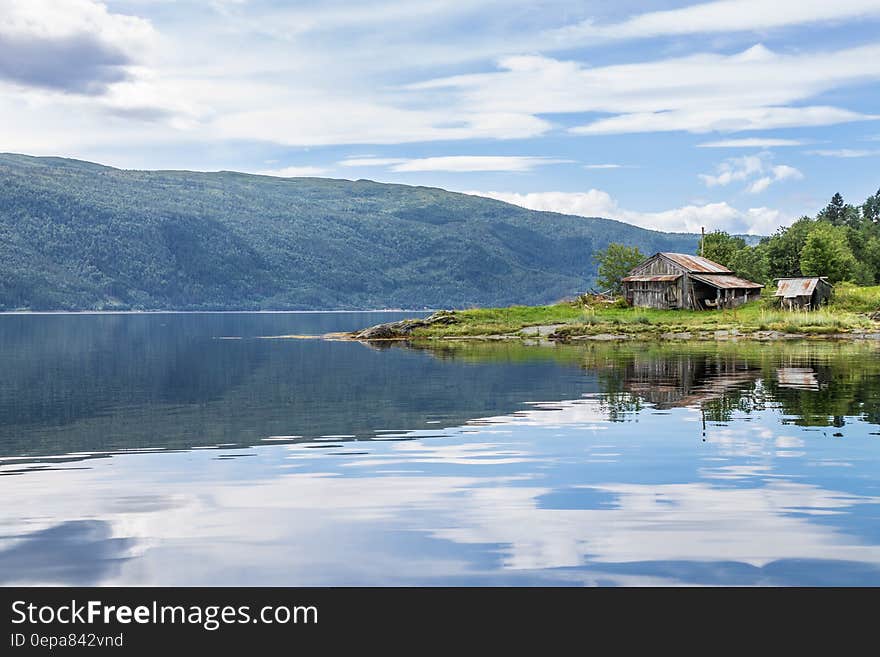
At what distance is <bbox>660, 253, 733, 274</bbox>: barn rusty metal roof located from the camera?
111 meters

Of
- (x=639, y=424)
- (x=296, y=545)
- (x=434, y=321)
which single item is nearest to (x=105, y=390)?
(x=639, y=424)

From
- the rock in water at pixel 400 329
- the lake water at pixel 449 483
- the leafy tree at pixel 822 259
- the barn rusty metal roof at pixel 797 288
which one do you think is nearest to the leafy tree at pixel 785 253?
the leafy tree at pixel 822 259

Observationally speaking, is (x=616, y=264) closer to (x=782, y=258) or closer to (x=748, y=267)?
(x=748, y=267)

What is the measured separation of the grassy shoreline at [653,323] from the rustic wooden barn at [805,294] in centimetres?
117

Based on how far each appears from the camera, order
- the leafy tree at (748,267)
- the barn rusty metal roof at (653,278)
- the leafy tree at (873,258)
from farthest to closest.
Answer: the leafy tree at (873,258)
the leafy tree at (748,267)
the barn rusty metal roof at (653,278)

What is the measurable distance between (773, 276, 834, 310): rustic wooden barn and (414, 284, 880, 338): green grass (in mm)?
1194

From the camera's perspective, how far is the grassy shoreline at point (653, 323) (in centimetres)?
8994

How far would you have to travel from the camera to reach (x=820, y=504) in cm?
1802

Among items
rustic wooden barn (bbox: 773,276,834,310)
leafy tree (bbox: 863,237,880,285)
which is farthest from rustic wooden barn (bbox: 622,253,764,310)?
leafy tree (bbox: 863,237,880,285)

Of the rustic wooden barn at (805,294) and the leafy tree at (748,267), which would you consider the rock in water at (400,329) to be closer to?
the rustic wooden barn at (805,294)

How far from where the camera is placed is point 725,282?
111 metres

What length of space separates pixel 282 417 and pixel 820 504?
20958mm

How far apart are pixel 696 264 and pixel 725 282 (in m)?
4.29

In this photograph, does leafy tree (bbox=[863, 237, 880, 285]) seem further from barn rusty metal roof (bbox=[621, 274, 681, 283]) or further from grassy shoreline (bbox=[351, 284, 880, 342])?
barn rusty metal roof (bbox=[621, 274, 681, 283])
